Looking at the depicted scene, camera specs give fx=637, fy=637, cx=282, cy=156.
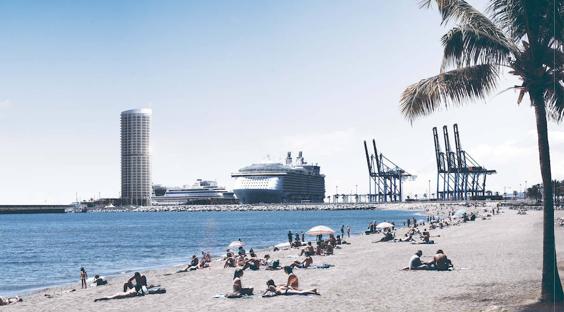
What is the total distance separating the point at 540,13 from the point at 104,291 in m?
21.3

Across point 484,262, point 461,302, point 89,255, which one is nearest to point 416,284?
point 461,302

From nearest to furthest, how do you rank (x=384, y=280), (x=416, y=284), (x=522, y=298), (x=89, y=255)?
(x=522, y=298), (x=416, y=284), (x=384, y=280), (x=89, y=255)

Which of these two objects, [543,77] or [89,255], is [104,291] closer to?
[543,77]

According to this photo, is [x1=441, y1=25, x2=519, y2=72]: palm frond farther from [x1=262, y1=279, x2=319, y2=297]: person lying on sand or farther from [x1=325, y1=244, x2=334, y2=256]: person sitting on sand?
[x1=325, y1=244, x2=334, y2=256]: person sitting on sand

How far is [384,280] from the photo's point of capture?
24891 mm

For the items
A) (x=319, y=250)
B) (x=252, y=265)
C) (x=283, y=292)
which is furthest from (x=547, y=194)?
(x=319, y=250)

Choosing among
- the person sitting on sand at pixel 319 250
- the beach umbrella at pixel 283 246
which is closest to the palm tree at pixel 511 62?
the person sitting on sand at pixel 319 250

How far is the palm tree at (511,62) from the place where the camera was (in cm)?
1451

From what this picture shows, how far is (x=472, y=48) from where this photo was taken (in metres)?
14.8

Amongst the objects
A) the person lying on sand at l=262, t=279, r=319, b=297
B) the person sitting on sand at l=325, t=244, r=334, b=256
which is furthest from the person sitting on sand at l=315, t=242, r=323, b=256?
the person lying on sand at l=262, t=279, r=319, b=297

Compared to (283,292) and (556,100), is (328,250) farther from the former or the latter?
(556,100)

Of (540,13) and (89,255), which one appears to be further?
(89,255)

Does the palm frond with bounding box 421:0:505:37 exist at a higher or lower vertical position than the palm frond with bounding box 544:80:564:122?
higher

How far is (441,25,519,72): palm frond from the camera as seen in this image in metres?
14.6
